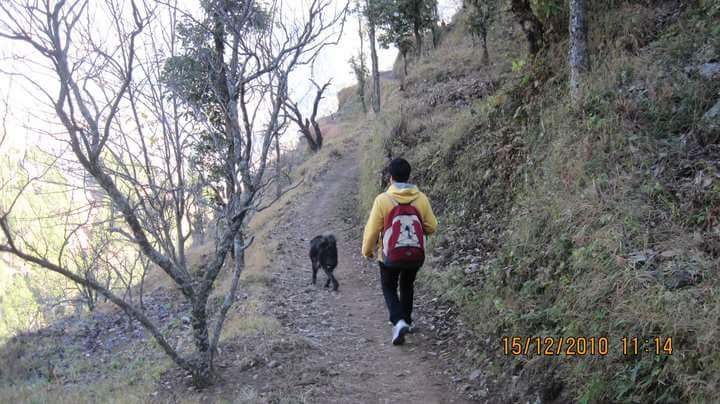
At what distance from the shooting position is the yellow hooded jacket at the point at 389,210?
4668 mm

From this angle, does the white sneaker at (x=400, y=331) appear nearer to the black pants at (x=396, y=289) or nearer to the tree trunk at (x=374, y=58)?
the black pants at (x=396, y=289)

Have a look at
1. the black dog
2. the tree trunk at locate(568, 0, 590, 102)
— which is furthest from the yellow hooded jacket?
the black dog

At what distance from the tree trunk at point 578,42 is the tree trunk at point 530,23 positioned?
1.70 m

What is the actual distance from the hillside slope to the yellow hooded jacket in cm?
115

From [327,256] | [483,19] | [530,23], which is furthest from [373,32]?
[327,256]

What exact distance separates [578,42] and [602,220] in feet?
12.1

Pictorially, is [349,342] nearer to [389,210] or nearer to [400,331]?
[400,331]

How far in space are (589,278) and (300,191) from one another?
18.1 m

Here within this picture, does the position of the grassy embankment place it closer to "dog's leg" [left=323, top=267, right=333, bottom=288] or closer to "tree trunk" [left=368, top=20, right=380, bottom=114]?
"dog's leg" [left=323, top=267, right=333, bottom=288]

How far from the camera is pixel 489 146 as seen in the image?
8.12 m

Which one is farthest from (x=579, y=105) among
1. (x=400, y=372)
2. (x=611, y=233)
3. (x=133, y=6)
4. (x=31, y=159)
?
(x=31, y=159)

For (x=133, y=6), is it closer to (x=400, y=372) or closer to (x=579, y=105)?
(x=400, y=372)

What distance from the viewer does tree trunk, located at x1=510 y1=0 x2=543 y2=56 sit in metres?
8.36

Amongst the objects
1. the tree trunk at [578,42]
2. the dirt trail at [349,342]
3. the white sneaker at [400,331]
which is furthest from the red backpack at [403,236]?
the tree trunk at [578,42]
